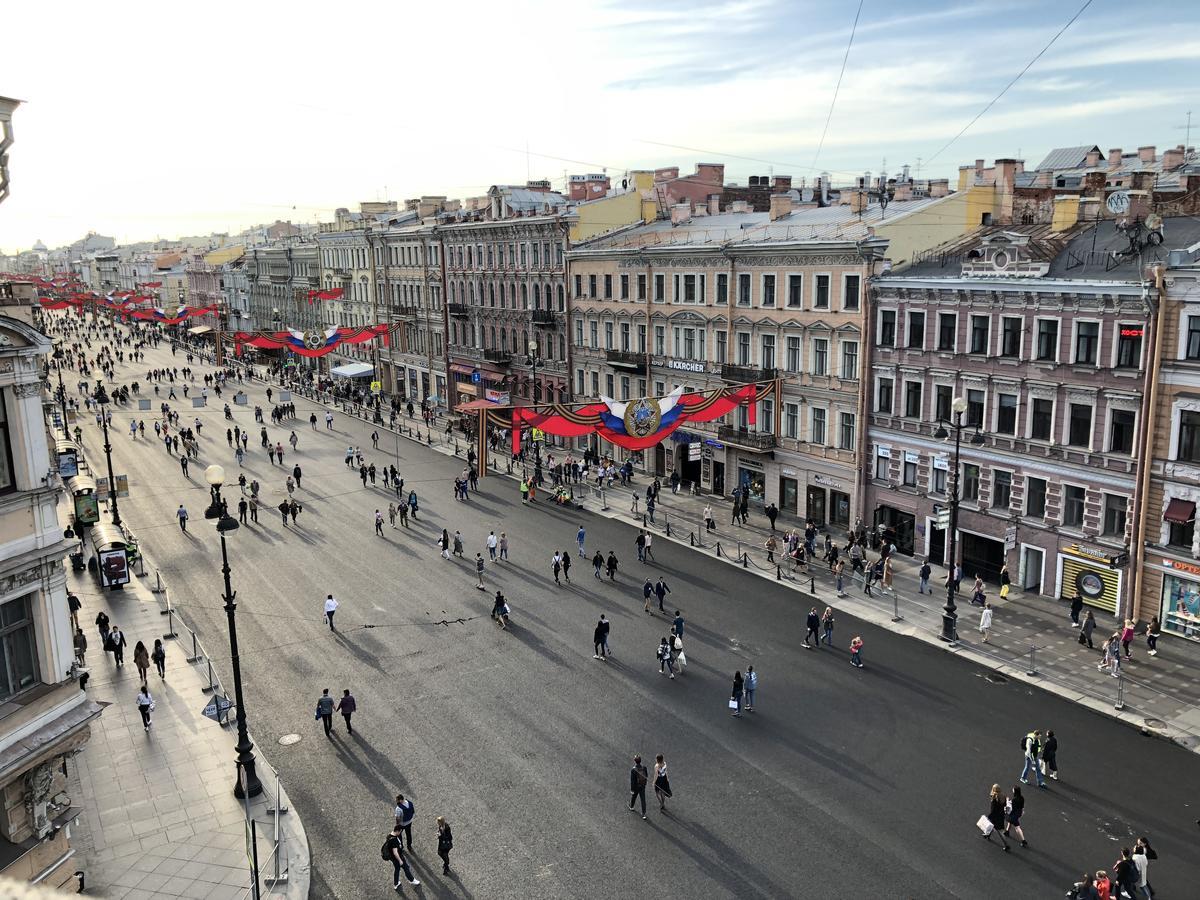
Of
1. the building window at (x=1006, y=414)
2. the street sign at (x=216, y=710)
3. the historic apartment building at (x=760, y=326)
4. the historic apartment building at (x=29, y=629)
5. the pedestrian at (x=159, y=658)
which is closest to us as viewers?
the historic apartment building at (x=29, y=629)

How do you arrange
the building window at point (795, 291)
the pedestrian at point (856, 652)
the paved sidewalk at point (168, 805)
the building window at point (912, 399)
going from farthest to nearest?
1. the building window at point (795, 291)
2. the building window at point (912, 399)
3. the pedestrian at point (856, 652)
4. the paved sidewalk at point (168, 805)

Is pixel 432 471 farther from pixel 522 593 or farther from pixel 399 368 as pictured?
pixel 399 368

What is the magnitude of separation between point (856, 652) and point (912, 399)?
13.4m

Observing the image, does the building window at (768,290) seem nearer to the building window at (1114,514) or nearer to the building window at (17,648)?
the building window at (1114,514)

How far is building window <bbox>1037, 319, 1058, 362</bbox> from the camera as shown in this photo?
3127 centimetres

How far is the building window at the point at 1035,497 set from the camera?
107 feet

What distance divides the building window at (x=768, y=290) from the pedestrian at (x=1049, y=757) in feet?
84.0

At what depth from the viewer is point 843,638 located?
96.6 ft

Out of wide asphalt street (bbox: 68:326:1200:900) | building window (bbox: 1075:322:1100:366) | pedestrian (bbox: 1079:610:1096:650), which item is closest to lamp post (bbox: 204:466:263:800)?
wide asphalt street (bbox: 68:326:1200:900)

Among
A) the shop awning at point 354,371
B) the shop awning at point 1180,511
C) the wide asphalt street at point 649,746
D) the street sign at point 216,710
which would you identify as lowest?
the wide asphalt street at point 649,746

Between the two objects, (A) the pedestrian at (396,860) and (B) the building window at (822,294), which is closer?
(A) the pedestrian at (396,860)

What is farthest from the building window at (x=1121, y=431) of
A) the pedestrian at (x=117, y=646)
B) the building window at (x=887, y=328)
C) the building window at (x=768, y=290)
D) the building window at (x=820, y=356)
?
the pedestrian at (x=117, y=646)

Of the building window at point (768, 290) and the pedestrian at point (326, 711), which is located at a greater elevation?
the building window at point (768, 290)

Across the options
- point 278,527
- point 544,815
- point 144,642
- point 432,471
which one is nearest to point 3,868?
point 544,815
